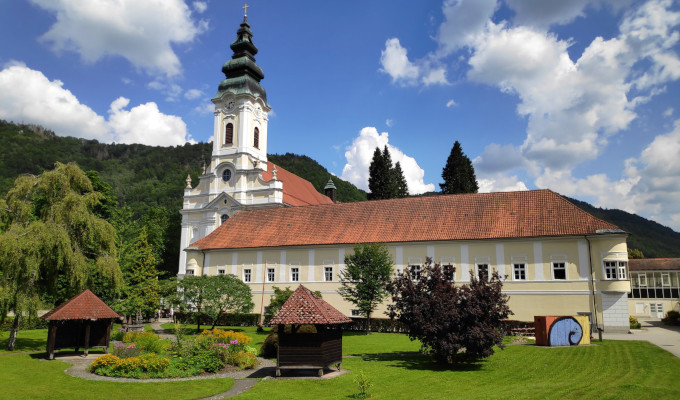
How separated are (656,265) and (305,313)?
42.1m

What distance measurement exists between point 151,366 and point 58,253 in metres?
9.33

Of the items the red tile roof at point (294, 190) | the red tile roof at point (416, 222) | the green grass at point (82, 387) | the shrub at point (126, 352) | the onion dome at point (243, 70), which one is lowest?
the green grass at point (82, 387)

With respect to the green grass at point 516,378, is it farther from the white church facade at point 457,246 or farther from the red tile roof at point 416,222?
the red tile roof at point 416,222

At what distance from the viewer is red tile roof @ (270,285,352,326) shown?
16141mm

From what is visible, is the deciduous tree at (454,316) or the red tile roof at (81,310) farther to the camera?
the red tile roof at (81,310)

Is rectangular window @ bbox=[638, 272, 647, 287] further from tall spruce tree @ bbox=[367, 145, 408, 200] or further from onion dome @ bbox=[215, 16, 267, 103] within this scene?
onion dome @ bbox=[215, 16, 267, 103]

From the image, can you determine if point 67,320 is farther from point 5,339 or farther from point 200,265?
point 200,265

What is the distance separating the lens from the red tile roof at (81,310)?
20.1 meters

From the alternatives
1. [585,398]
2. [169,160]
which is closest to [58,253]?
[585,398]

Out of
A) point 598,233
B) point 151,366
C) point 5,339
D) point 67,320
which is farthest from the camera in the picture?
point 598,233

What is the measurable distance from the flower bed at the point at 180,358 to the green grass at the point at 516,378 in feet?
11.2

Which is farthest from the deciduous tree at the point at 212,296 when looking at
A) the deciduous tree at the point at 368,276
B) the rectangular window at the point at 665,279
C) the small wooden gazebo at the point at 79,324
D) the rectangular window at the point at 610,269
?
the rectangular window at the point at 665,279

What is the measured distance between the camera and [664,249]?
100 m

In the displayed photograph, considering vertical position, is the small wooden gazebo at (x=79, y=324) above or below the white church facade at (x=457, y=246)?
below
